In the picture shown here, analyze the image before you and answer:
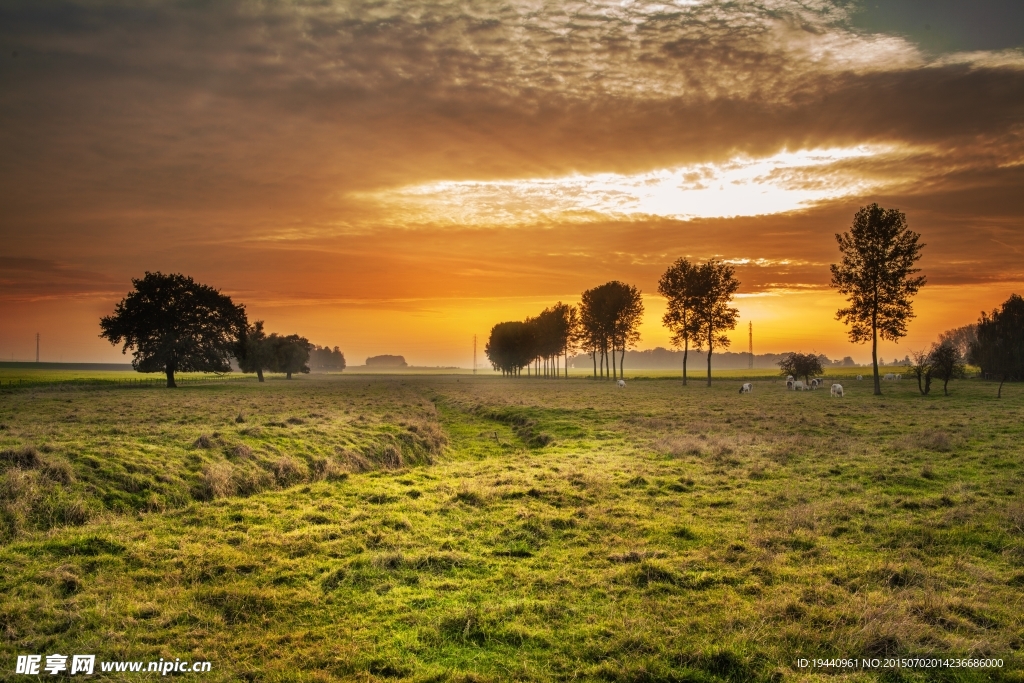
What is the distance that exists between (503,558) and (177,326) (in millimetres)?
76567

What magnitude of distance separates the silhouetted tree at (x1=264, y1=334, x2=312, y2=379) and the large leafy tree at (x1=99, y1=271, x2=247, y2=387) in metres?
49.7

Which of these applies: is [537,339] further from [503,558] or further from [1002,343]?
[503,558]

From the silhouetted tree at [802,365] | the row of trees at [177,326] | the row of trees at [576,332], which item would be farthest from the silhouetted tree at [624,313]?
the row of trees at [177,326]

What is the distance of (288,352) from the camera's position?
133500 mm

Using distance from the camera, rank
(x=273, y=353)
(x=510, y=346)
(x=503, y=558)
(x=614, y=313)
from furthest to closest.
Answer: (x=510, y=346) < (x=273, y=353) < (x=614, y=313) < (x=503, y=558)

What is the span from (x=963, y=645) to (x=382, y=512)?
38.6ft

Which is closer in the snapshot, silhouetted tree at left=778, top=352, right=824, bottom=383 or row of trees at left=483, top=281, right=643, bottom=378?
silhouetted tree at left=778, top=352, right=824, bottom=383

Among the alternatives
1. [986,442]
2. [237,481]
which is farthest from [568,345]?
[237,481]

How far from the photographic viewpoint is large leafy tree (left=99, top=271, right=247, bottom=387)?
71125mm

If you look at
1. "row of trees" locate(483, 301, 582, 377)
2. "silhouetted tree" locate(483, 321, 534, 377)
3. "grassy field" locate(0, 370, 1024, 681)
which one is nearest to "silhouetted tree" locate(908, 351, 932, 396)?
"grassy field" locate(0, 370, 1024, 681)

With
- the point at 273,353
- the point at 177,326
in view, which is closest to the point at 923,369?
the point at 177,326

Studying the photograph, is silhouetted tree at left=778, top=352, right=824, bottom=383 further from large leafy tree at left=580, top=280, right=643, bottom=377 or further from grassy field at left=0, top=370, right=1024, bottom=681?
grassy field at left=0, top=370, right=1024, bottom=681

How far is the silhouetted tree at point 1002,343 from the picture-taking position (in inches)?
3182

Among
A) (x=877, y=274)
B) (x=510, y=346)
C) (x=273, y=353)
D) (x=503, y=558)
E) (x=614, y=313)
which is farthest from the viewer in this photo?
(x=510, y=346)
